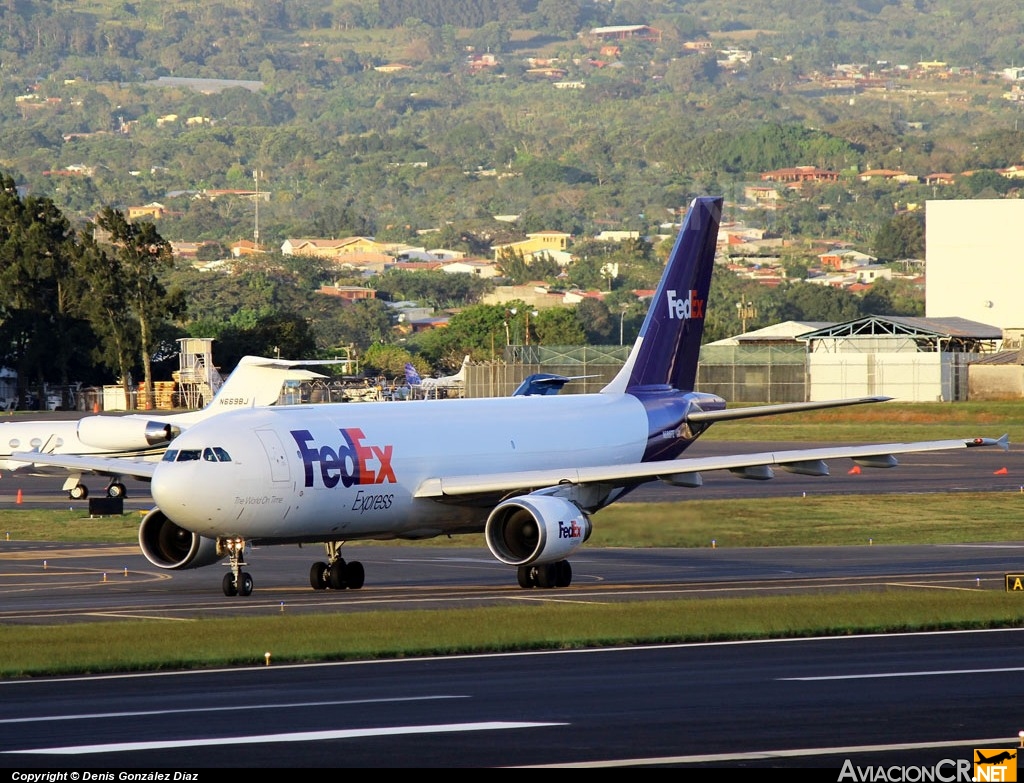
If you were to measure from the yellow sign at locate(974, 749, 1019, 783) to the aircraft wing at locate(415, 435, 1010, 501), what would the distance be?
20.0 metres

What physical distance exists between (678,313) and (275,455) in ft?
45.3

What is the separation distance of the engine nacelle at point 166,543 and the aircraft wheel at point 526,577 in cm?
590

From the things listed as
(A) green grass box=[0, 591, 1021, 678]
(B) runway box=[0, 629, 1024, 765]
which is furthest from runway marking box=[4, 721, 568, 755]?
(A) green grass box=[0, 591, 1021, 678]

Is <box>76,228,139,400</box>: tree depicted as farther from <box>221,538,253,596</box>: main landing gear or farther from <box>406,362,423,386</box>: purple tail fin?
<box>221,538,253,596</box>: main landing gear

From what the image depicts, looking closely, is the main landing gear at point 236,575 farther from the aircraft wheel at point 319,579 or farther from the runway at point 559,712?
the runway at point 559,712

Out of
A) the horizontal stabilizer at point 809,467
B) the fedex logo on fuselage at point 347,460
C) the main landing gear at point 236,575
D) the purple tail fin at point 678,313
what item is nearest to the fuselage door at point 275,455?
the fedex logo on fuselage at point 347,460

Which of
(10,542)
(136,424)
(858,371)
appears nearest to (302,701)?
(10,542)

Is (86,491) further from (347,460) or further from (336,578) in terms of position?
(347,460)

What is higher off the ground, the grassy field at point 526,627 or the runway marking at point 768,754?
the runway marking at point 768,754

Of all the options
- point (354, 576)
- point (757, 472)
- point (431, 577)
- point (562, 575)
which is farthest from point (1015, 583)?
point (354, 576)

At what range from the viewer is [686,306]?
4559 cm

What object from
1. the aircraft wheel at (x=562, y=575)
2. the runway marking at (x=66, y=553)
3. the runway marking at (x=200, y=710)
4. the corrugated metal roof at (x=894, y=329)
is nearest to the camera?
the runway marking at (x=200, y=710)

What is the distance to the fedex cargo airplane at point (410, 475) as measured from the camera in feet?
113

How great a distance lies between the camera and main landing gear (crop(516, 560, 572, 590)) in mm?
36594
